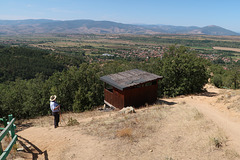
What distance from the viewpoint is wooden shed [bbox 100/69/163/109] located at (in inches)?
631

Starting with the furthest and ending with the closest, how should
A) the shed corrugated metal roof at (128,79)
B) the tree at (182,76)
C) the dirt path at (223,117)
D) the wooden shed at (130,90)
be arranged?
the tree at (182,76) → the wooden shed at (130,90) → the shed corrugated metal roof at (128,79) → the dirt path at (223,117)

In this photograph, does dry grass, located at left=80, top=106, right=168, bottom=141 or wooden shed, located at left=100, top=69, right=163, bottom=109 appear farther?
wooden shed, located at left=100, top=69, right=163, bottom=109

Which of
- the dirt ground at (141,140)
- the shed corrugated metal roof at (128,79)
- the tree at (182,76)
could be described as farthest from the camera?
the tree at (182,76)

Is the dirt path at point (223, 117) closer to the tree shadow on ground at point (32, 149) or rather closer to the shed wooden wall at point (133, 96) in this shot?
the shed wooden wall at point (133, 96)

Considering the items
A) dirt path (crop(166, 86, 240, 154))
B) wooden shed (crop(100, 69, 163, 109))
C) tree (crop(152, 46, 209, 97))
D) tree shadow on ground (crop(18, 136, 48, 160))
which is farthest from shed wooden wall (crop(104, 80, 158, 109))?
tree shadow on ground (crop(18, 136, 48, 160))

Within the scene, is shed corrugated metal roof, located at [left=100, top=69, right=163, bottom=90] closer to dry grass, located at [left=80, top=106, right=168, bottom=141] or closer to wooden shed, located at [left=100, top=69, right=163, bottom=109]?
wooden shed, located at [left=100, top=69, right=163, bottom=109]

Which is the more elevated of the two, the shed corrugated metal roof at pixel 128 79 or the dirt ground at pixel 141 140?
the shed corrugated metal roof at pixel 128 79

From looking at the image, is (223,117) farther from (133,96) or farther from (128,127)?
(128,127)

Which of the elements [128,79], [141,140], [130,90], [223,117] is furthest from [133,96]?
[141,140]

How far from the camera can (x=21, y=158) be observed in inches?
280

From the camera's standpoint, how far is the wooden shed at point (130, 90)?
16.0m

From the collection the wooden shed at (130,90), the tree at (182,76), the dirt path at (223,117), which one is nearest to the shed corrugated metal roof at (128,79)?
the wooden shed at (130,90)

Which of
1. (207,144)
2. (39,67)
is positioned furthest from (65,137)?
(39,67)

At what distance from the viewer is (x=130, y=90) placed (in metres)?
16.2
